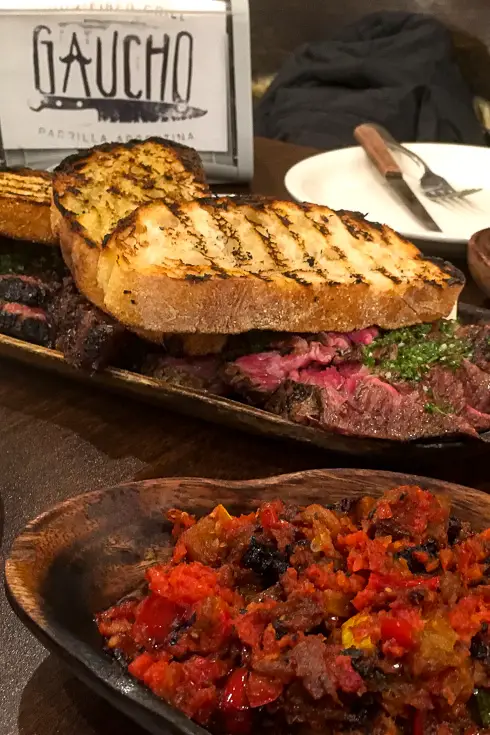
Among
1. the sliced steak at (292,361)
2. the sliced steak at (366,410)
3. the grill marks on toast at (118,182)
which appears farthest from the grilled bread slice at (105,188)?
the sliced steak at (366,410)

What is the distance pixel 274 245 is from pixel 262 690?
1657 millimetres

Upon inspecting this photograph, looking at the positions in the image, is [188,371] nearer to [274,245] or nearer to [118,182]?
[274,245]

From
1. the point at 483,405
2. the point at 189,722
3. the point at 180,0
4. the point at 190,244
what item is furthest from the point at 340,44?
the point at 189,722

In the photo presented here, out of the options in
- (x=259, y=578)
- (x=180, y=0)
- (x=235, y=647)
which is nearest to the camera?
(x=235, y=647)

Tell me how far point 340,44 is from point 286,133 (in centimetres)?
135

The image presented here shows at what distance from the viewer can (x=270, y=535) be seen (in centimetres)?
156

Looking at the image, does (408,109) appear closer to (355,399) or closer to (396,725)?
(355,399)

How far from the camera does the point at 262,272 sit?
2410 mm

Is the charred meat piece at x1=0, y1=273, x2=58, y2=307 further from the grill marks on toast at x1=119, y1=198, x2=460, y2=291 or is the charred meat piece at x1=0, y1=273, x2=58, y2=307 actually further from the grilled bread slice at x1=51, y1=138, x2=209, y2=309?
the grill marks on toast at x1=119, y1=198, x2=460, y2=291

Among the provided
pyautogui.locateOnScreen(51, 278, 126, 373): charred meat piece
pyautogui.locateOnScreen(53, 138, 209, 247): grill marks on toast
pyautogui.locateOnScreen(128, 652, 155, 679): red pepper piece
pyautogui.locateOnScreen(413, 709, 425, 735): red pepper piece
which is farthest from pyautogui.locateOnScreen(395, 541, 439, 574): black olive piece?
pyautogui.locateOnScreen(53, 138, 209, 247): grill marks on toast

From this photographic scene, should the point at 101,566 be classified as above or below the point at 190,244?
below

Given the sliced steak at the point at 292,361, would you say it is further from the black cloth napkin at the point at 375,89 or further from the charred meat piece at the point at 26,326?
the black cloth napkin at the point at 375,89

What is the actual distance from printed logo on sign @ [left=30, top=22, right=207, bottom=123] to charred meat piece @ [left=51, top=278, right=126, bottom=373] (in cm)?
146

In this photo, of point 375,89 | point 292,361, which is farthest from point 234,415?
point 375,89
